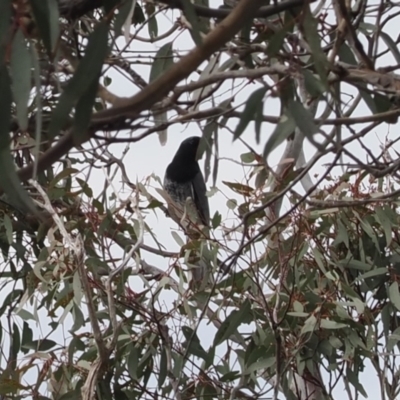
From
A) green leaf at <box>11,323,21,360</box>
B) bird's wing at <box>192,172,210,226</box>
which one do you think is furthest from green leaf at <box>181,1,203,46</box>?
bird's wing at <box>192,172,210,226</box>

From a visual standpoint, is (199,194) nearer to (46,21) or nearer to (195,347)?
(195,347)

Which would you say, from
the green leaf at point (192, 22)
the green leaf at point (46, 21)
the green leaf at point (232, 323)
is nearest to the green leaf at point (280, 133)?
the green leaf at point (192, 22)

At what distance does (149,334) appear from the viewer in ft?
6.90

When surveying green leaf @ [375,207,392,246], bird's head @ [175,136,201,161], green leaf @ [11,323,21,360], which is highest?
bird's head @ [175,136,201,161]

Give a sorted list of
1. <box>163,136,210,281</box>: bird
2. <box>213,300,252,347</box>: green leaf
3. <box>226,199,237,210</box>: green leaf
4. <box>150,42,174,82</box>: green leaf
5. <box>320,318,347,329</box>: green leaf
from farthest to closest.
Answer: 1. <box>163,136,210,281</box>: bird
2. <box>226,199,237,210</box>: green leaf
3. <box>320,318,347,329</box>: green leaf
4. <box>213,300,252,347</box>: green leaf
5. <box>150,42,174,82</box>: green leaf

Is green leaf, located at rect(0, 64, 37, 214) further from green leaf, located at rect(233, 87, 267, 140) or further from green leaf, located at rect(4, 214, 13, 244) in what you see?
green leaf, located at rect(4, 214, 13, 244)

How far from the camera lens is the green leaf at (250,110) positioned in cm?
93

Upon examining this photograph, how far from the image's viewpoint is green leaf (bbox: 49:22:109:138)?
2.87 feet

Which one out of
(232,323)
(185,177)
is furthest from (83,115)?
(185,177)

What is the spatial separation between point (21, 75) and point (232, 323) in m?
1.15

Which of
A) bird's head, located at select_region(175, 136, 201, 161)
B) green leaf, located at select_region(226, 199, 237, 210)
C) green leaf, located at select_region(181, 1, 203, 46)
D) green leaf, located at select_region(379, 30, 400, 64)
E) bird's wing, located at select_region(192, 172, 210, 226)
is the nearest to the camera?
green leaf, located at select_region(181, 1, 203, 46)

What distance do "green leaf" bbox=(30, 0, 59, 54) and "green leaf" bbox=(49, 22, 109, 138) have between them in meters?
0.04

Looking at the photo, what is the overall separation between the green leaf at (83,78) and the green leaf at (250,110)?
0.50 feet

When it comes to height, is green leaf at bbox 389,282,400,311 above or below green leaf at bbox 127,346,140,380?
above
